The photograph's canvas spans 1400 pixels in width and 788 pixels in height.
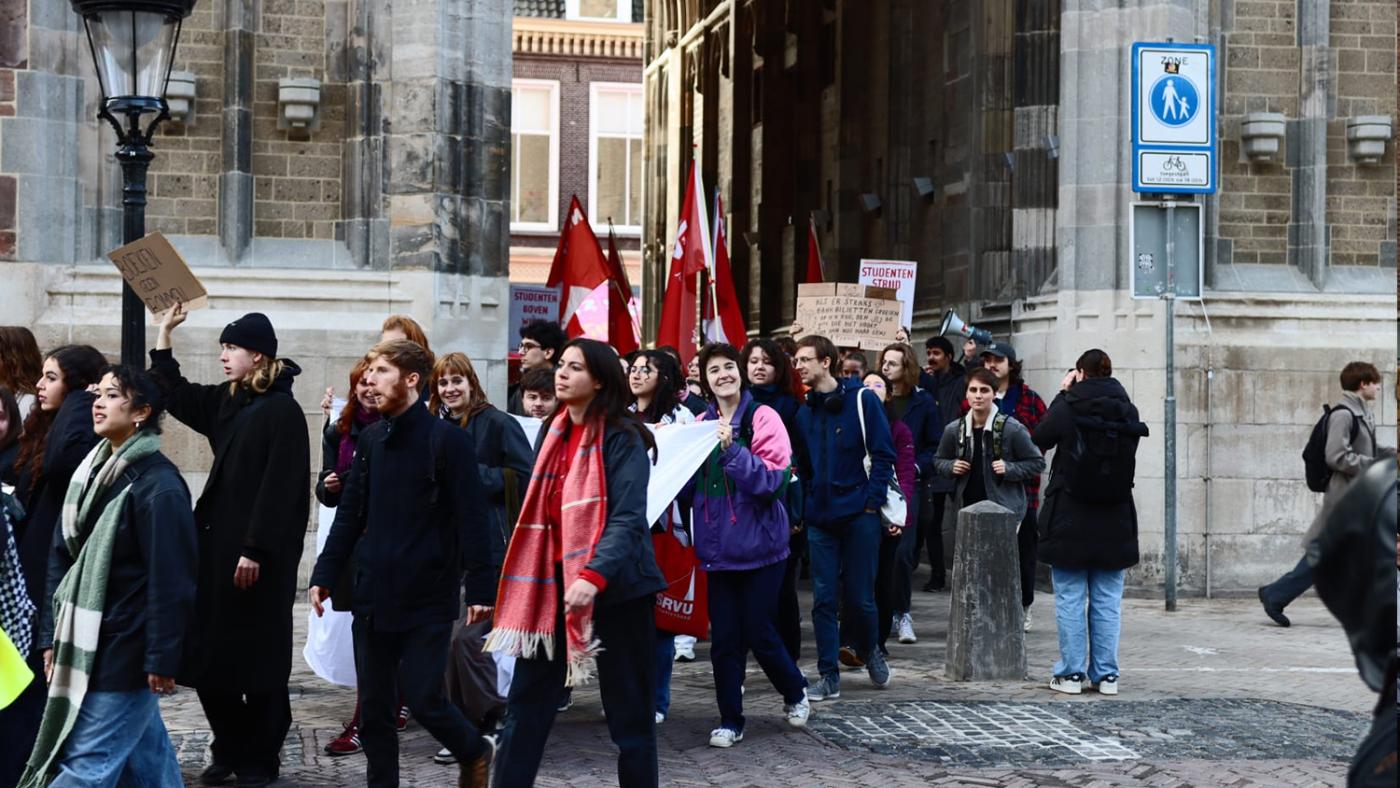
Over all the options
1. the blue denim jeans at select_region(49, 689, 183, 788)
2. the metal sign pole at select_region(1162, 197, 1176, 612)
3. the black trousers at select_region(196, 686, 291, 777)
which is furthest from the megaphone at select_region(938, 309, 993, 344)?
the blue denim jeans at select_region(49, 689, 183, 788)

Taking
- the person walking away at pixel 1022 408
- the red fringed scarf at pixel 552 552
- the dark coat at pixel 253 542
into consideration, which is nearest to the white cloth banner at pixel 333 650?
the dark coat at pixel 253 542

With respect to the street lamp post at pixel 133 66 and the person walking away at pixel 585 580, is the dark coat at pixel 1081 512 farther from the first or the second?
the street lamp post at pixel 133 66

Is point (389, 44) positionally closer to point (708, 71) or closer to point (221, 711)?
point (221, 711)

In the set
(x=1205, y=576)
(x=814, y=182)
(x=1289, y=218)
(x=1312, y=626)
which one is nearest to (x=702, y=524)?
(x=1312, y=626)

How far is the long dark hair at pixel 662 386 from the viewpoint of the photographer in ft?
32.4

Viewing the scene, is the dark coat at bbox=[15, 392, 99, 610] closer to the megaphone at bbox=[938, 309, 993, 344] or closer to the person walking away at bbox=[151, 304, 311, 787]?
the person walking away at bbox=[151, 304, 311, 787]

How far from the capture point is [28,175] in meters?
14.5

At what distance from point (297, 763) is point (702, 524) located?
80.9 inches

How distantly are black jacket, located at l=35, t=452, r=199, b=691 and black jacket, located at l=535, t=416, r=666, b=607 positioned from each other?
1.36 meters

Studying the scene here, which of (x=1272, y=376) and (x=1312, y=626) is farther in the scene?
(x=1272, y=376)

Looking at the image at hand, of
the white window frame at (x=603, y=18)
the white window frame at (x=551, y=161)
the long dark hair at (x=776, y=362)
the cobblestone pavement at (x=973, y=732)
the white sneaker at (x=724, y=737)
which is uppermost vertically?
the white window frame at (x=603, y=18)

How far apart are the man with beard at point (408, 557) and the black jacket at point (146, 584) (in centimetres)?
74

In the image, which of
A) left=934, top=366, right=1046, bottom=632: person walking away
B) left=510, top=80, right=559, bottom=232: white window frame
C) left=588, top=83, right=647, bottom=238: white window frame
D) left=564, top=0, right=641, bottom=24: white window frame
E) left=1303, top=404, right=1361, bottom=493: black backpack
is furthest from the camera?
left=564, top=0, right=641, bottom=24: white window frame

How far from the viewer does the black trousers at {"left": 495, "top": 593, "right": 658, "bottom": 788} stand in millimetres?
6656
